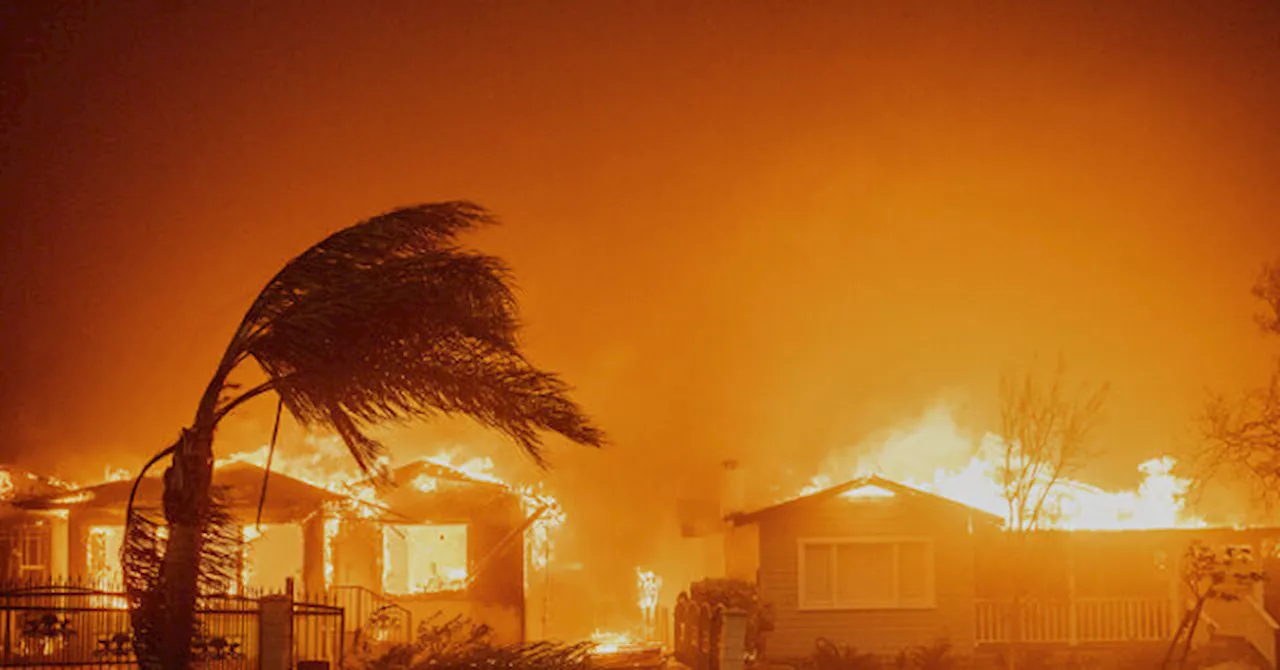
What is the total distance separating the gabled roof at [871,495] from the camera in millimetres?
28422

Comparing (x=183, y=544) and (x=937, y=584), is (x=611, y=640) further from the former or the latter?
(x=183, y=544)

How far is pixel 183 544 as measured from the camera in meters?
10.5

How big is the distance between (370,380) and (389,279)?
733 millimetres

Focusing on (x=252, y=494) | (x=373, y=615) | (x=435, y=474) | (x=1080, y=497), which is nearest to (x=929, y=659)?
(x=1080, y=497)

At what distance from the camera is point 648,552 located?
162ft

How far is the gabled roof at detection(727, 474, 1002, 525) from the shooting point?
28422mm

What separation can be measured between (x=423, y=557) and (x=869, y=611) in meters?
9.20

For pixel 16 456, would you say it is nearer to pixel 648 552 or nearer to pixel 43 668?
pixel 648 552

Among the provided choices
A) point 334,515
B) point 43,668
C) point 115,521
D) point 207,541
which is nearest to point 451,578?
point 334,515

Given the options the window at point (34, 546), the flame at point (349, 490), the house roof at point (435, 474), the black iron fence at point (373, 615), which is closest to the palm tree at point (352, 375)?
the black iron fence at point (373, 615)

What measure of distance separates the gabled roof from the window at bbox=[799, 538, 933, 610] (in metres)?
0.88

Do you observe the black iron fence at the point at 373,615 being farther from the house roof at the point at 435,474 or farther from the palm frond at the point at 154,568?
the palm frond at the point at 154,568

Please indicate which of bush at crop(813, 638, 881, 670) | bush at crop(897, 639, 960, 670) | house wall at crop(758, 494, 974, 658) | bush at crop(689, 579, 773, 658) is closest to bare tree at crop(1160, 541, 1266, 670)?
bush at crop(897, 639, 960, 670)

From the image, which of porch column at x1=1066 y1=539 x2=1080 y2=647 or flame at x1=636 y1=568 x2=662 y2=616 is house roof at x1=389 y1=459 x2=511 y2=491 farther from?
porch column at x1=1066 y1=539 x2=1080 y2=647
